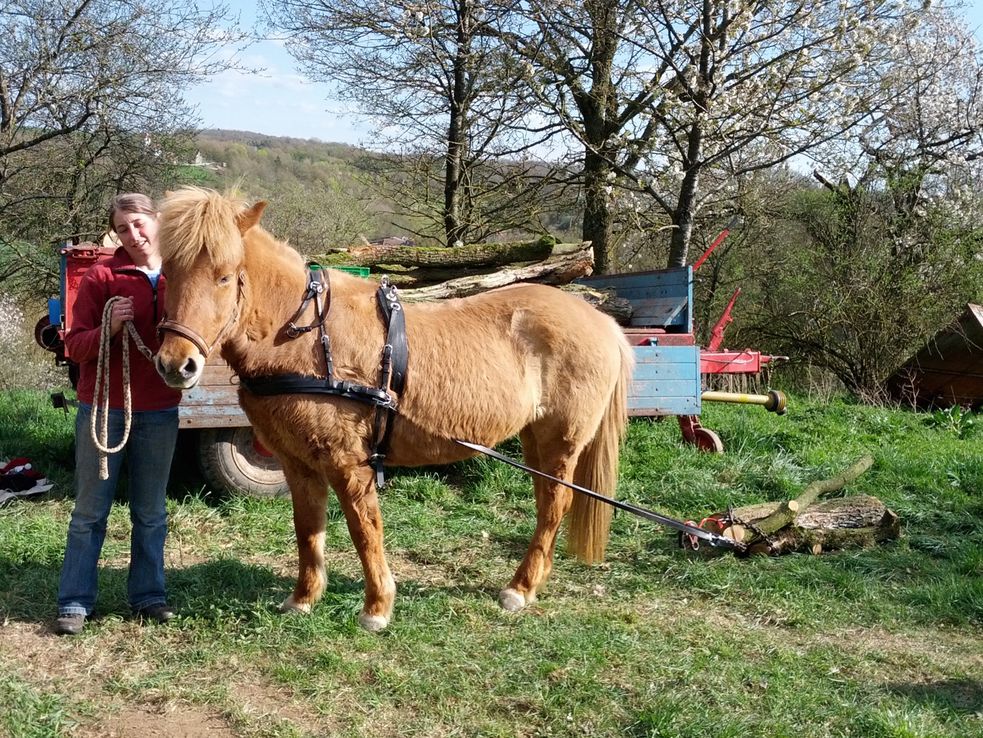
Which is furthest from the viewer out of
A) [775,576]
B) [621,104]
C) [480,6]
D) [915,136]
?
[915,136]

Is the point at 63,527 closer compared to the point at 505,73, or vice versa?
the point at 63,527

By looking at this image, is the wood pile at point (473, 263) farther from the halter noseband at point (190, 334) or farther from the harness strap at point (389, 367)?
the halter noseband at point (190, 334)

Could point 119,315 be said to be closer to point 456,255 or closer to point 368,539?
point 368,539

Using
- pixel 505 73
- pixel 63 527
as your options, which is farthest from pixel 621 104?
pixel 63 527

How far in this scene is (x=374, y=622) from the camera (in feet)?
11.9

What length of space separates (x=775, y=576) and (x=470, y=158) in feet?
27.5

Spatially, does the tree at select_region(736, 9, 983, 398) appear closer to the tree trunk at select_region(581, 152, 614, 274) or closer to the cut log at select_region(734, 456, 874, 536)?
the tree trunk at select_region(581, 152, 614, 274)

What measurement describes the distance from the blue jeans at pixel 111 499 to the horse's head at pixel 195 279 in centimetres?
67

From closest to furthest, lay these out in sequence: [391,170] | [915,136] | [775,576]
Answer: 1. [775,576]
2. [391,170]
3. [915,136]

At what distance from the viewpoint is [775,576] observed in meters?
4.45

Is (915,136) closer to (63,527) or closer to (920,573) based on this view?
(920,573)

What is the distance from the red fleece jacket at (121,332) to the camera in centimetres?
342

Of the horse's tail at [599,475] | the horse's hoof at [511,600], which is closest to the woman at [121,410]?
the horse's hoof at [511,600]

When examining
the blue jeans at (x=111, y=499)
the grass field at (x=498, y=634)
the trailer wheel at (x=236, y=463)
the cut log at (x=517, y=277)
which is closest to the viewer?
the grass field at (x=498, y=634)
